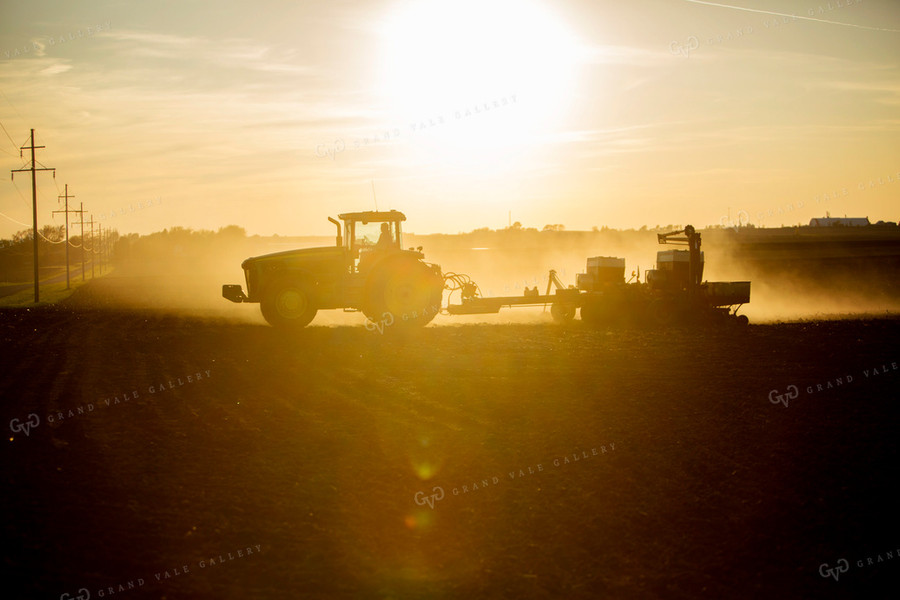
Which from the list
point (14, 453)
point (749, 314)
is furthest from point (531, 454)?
point (749, 314)

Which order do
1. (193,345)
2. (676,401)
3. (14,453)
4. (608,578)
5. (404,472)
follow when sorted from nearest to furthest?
(608,578)
(404,472)
(14,453)
(676,401)
(193,345)

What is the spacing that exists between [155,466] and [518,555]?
4692 mm

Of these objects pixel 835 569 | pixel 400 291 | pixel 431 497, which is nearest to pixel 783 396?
pixel 835 569

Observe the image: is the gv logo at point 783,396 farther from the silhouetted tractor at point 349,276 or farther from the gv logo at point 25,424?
the gv logo at point 25,424

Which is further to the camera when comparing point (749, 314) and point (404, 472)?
point (749, 314)

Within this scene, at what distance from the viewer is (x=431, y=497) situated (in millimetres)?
8070

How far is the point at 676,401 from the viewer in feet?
39.7

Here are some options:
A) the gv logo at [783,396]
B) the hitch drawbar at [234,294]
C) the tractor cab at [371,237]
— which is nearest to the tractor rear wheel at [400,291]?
the tractor cab at [371,237]

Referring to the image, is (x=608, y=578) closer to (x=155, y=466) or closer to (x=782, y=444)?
(x=782, y=444)

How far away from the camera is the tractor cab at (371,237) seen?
20.2m

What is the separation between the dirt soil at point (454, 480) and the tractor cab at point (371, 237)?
4.87m

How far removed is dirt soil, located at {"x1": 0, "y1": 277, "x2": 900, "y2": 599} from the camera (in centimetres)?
632

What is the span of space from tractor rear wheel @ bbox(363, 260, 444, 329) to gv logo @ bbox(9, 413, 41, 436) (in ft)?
32.7

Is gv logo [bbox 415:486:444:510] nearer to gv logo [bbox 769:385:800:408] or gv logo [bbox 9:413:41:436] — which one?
gv logo [bbox 9:413:41:436]
